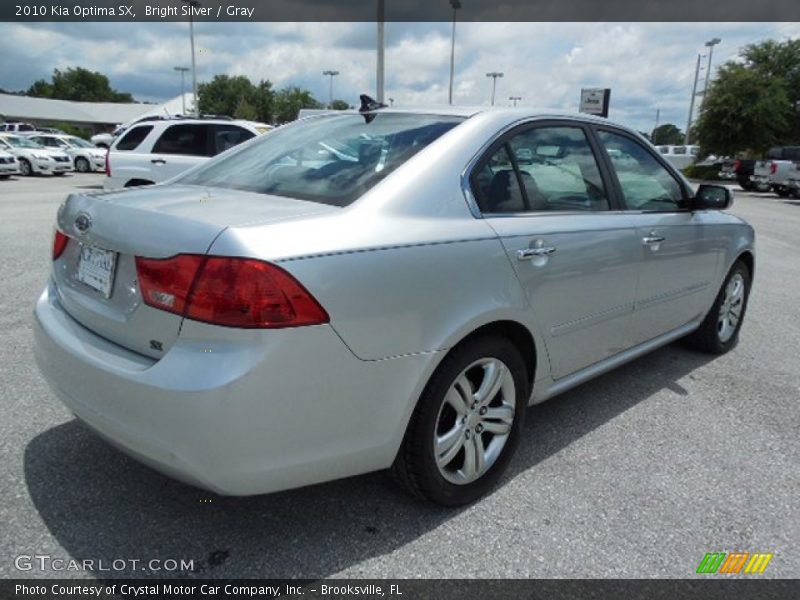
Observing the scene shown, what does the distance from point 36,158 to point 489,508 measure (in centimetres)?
2592

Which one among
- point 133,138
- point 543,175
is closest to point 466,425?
point 543,175

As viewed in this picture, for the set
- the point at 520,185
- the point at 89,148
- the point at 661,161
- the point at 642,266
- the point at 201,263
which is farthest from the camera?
the point at 89,148

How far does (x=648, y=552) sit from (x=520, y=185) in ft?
5.27

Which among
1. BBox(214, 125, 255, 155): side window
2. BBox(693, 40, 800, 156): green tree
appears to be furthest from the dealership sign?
BBox(693, 40, 800, 156): green tree

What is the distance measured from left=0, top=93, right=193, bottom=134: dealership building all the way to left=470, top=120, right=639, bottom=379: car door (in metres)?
71.3

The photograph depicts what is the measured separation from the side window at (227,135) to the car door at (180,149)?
0.10m

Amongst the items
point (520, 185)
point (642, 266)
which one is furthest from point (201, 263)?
point (642, 266)

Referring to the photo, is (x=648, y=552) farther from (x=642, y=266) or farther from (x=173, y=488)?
(x=173, y=488)

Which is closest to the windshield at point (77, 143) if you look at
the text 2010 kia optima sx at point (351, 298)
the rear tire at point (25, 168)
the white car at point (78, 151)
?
the white car at point (78, 151)

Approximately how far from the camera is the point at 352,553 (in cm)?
230

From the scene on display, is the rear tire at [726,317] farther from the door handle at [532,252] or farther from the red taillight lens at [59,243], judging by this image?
the red taillight lens at [59,243]

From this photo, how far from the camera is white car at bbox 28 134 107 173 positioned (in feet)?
85.4

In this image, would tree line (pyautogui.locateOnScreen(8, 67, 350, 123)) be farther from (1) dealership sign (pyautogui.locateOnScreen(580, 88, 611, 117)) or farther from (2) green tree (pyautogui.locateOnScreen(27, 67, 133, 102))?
(1) dealership sign (pyautogui.locateOnScreen(580, 88, 611, 117))

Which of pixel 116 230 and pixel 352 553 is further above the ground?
pixel 116 230
